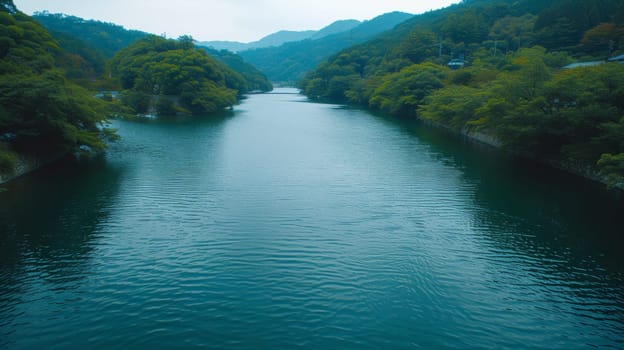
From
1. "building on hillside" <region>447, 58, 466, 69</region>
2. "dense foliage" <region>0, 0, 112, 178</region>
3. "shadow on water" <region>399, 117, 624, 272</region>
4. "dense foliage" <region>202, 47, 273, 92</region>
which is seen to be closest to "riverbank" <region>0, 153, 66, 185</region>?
"dense foliage" <region>0, 0, 112, 178</region>

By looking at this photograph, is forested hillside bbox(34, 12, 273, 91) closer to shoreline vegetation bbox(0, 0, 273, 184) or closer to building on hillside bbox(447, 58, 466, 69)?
shoreline vegetation bbox(0, 0, 273, 184)

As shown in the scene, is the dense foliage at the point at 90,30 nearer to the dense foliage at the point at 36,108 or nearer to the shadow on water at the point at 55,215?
the dense foliage at the point at 36,108

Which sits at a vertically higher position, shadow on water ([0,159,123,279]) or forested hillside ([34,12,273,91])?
forested hillside ([34,12,273,91])

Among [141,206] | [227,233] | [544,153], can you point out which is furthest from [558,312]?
[544,153]

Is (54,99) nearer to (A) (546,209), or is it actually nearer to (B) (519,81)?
(A) (546,209)

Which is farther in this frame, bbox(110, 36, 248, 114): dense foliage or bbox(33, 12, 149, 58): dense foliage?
bbox(33, 12, 149, 58): dense foliage

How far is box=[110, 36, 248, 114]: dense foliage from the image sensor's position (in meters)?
45.6

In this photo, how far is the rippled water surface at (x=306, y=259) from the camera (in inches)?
298

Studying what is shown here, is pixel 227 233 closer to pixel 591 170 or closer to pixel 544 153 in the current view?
pixel 591 170

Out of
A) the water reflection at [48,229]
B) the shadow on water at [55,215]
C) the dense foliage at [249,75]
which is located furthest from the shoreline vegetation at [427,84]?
the dense foliage at [249,75]

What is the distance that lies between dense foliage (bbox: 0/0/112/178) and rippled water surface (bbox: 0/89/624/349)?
4.90 ft

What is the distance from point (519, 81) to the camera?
22.7 m

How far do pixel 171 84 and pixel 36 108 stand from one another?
32335 millimetres

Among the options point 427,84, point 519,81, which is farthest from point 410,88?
point 519,81
